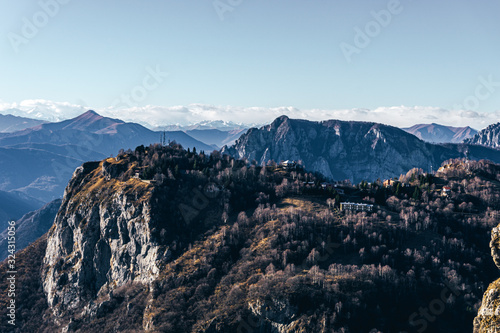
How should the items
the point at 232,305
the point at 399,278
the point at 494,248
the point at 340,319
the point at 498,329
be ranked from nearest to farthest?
the point at 498,329 < the point at 494,248 < the point at 340,319 < the point at 232,305 < the point at 399,278

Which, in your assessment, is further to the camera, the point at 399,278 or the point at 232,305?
the point at 399,278

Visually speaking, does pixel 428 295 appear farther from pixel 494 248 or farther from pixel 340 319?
pixel 494 248

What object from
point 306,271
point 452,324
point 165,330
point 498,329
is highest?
point 498,329

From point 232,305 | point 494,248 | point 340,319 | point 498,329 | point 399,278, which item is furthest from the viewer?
point 399,278

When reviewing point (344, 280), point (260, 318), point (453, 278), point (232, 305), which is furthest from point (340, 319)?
point (453, 278)

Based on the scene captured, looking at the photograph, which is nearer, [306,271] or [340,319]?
[340,319]

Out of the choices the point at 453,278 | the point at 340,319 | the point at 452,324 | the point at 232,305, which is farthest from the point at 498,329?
the point at 453,278

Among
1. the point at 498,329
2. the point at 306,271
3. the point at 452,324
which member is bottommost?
the point at 452,324

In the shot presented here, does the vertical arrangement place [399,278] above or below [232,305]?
above

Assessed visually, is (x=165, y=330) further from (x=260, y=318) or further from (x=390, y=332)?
(x=390, y=332)
